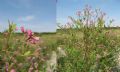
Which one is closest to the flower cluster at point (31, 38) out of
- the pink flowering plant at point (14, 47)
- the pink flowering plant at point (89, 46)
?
the pink flowering plant at point (14, 47)

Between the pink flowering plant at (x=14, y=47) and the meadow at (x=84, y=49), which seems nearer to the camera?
→ the pink flowering plant at (x=14, y=47)

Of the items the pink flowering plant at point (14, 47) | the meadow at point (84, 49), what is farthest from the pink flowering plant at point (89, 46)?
the pink flowering plant at point (14, 47)

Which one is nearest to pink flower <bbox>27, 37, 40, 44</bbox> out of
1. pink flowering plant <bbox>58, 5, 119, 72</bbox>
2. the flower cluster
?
the flower cluster

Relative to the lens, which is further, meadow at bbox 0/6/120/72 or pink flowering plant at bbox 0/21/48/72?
meadow at bbox 0/6/120/72

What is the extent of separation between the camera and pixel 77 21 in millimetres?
5781

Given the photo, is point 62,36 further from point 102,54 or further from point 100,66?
point 100,66

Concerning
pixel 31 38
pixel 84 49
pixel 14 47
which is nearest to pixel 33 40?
pixel 31 38

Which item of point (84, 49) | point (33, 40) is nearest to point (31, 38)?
point (33, 40)

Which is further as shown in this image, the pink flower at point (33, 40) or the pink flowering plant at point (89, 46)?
the pink flowering plant at point (89, 46)

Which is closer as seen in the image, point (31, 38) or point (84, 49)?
point (31, 38)

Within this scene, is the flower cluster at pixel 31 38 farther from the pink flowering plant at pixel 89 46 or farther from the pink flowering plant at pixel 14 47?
the pink flowering plant at pixel 89 46

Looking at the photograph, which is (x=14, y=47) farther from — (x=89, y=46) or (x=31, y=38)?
(x=89, y=46)

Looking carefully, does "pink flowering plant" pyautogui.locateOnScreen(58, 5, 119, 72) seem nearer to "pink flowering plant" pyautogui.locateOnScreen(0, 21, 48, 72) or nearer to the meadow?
the meadow

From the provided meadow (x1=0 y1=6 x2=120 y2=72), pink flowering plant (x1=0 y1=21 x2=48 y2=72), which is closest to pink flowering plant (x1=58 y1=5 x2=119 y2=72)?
meadow (x1=0 y1=6 x2=120 y2=72)
